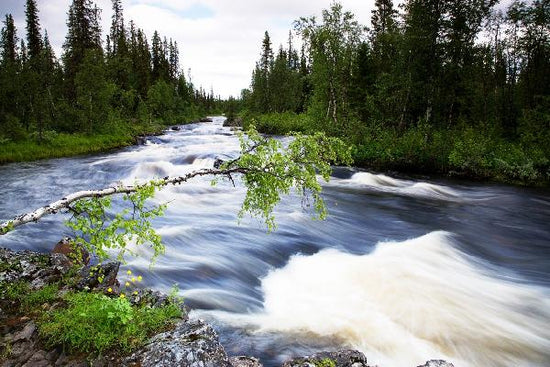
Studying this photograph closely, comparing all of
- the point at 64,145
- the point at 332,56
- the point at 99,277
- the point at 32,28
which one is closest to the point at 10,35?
the point at 32,28

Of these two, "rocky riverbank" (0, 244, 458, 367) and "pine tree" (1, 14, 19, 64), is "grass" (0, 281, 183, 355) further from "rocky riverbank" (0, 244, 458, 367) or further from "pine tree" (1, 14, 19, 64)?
"pine tree" (1, 14, 19, 64)

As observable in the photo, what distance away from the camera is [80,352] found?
4.50m

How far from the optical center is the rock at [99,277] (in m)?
6.16

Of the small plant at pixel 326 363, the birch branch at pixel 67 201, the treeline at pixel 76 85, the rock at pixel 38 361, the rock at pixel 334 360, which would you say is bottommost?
the rock at pixel 334 360

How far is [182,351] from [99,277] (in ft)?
7.87

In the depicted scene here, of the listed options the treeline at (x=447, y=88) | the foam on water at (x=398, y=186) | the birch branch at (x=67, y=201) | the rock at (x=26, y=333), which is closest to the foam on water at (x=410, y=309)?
the birch branch at (x=67, y=201)

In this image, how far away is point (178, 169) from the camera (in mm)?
25281

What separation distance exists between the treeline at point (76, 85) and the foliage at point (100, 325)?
25096 mm

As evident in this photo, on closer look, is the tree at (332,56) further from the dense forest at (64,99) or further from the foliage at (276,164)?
the foliage at (276,164)

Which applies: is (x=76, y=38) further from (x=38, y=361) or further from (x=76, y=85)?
(x=38, y=361)

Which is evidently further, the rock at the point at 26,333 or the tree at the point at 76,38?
the tree at the point at 76,38

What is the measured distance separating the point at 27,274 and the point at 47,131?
26.4 meters

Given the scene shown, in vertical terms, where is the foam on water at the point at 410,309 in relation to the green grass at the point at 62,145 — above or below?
below

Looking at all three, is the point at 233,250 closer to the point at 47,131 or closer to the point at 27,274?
the point at 27,274
